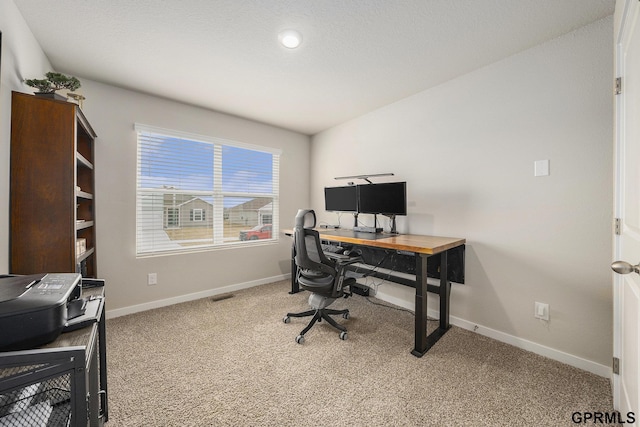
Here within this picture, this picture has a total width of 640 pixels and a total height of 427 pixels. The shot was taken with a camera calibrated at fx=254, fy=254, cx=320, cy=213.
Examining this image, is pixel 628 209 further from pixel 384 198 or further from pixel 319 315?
pixel 319 315

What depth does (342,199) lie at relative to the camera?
3.25m

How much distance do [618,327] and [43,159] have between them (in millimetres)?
3422

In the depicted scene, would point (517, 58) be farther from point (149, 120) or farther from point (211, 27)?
point (149, 120)

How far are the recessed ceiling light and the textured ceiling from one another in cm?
5

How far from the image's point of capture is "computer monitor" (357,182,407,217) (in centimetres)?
259

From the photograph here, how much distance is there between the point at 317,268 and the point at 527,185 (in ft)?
5.88

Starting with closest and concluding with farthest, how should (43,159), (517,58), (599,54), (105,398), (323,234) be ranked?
(105,398) < (43,159) < (599,54) < (517,58) < (323,234)

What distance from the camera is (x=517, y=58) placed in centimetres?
203

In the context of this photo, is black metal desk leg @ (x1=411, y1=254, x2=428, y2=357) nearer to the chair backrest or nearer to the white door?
the chair backrest

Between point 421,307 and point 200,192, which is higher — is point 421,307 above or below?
below

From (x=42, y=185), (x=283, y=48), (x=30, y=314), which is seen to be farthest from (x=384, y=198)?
(x=42, y=185)

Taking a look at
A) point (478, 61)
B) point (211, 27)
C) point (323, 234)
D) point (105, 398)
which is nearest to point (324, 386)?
point (105, 398)

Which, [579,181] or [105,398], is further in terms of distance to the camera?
[579,181]

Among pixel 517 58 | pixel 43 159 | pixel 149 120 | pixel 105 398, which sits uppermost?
pixel 517 58
